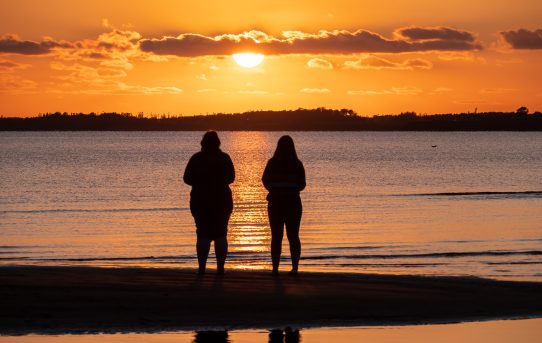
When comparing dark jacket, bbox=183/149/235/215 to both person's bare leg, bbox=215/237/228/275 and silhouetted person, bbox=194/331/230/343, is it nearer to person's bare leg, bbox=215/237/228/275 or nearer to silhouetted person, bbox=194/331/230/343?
person's bare leg, bbox=215/237/228/275

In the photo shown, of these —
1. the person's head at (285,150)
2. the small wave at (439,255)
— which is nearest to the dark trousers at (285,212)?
the person's head at (285,150)

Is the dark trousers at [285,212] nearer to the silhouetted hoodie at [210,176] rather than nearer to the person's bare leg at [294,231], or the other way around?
the person's bare leg at [294,231]

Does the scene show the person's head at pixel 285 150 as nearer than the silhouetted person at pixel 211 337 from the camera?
No

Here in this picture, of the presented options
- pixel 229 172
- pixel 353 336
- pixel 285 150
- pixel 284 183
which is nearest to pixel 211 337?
pixel 353 336

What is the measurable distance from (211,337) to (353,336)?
5.13 feet

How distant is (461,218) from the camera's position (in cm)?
3725

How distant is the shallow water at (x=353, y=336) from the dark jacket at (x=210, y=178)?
3.46 metres

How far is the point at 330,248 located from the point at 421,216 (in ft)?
44.5

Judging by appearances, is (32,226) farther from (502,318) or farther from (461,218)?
(502,318)

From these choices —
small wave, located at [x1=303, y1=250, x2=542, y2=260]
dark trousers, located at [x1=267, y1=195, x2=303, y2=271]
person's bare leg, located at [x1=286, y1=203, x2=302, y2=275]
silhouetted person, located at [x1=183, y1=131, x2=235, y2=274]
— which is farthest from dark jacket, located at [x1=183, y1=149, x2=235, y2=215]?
small wave, located at [x1=303, y1=250, x2=542, y2=260]

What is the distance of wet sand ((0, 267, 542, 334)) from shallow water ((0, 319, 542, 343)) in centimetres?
29

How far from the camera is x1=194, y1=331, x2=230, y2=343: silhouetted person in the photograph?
10.6 m

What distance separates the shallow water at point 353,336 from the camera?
10.7 m

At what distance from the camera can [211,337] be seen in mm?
10828
